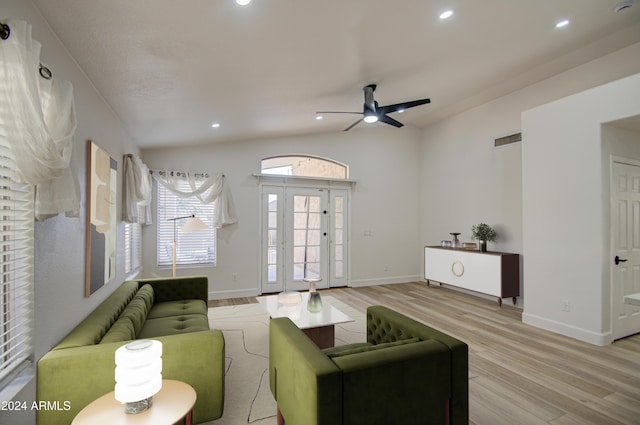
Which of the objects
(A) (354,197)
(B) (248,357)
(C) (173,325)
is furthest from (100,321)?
(A) (354,197)

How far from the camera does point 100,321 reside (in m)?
2.34

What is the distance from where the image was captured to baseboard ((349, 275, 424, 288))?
6543mm

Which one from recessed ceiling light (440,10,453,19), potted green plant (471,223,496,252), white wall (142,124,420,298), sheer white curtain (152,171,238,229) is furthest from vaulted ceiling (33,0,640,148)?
potted green plant (471,223,496,252)

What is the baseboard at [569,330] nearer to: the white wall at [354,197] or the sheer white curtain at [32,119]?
the white wall at [354,197]

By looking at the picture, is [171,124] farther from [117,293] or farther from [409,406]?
[409,406]

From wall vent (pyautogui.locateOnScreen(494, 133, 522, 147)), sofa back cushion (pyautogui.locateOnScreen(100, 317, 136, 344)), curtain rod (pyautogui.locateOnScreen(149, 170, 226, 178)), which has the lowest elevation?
sofa back cushion (pyautogui.locateOnScreen(100, 317, 136, 344))

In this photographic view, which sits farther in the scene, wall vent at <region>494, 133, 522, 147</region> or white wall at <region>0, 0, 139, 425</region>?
wall vent at <region>494, 133, 522, 147</region>

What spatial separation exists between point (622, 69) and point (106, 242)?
6.25m

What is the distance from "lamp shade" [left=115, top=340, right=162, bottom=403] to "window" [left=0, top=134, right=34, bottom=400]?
0.47m

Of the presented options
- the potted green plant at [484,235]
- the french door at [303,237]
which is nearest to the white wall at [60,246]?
the french door at [303,237]

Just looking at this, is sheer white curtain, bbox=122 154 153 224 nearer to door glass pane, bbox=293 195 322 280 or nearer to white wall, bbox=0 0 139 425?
white wall, bbox=0 0 139 425

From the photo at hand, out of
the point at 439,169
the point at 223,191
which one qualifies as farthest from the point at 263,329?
the point at 439,169

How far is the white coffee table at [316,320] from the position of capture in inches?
117

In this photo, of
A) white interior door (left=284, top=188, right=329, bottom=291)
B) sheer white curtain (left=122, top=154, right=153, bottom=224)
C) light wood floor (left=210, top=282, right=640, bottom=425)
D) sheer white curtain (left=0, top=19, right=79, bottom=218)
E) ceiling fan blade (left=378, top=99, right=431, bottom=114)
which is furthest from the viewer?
white interior door (left=284, top=188, right=329, bottom=291)
